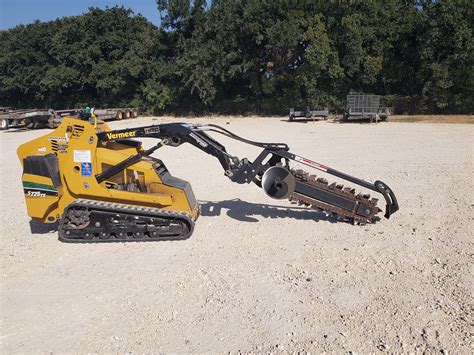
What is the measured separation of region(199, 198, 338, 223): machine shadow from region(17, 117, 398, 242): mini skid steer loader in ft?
2.41

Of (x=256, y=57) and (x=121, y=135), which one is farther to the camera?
(x=256, y=57)

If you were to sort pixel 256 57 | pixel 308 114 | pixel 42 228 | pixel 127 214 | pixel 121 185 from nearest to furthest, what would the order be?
pixel 127 214, pixel 121 185, pixel 42 228, pixel 308 114, pixel 256 57

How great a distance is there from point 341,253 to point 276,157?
2.00m

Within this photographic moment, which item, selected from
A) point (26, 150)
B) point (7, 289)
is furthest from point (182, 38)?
point (7, 289)

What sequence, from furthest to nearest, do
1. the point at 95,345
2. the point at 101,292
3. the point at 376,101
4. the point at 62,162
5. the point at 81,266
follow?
1. the point at 376,101
2. the point at 62,162
3. the point at 81,266
4. the point at 101,292
5. the point at 95,345

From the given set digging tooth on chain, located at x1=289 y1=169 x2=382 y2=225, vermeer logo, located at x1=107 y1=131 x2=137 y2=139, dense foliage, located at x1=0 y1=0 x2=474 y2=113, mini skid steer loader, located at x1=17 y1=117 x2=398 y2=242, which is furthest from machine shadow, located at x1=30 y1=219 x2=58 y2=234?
dense foliage, located at x1=0 y1=0 x2=474 y2=113

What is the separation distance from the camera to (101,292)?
5234mm

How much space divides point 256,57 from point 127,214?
2866cm

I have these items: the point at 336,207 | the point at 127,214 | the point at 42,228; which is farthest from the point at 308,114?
the point at 127,214

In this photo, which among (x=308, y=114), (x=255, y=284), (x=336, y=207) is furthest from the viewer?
(x=308, y=114)

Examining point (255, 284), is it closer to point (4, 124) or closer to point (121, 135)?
point (121, 135)

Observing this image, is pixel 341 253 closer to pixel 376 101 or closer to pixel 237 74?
pixel 376 101

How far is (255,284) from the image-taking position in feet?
17.6

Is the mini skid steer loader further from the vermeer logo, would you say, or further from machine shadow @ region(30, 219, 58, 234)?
machine shadow @ region(30, 219, 58, 234)
